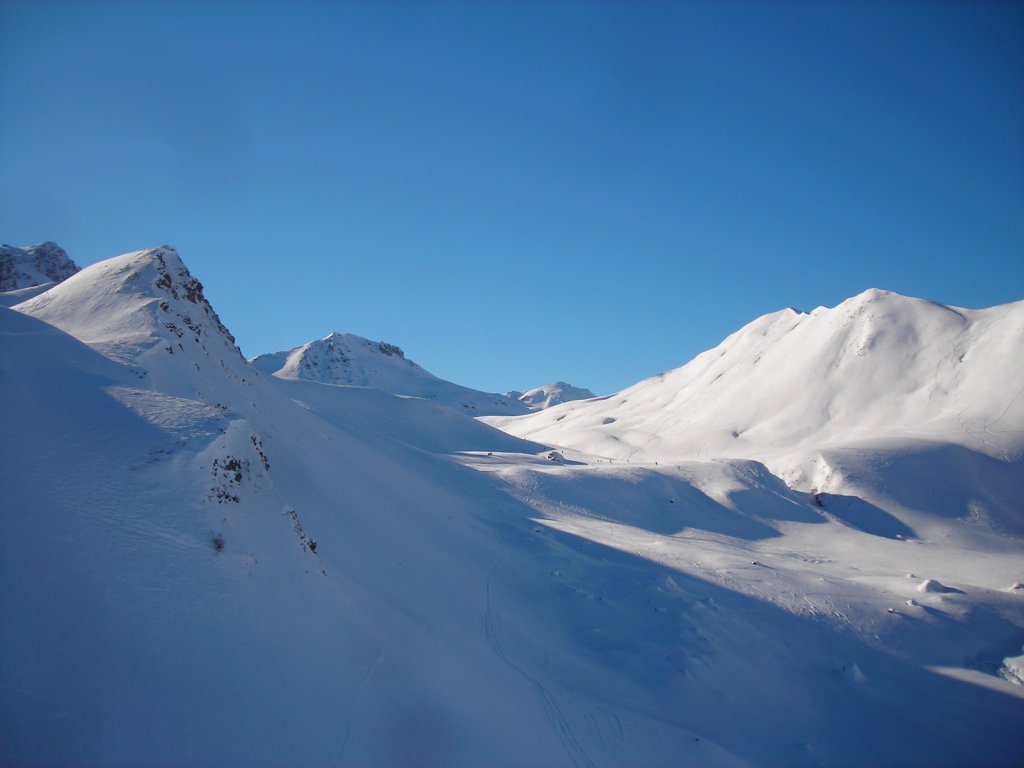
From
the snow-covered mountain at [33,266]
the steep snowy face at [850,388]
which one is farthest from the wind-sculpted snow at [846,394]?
the snow-covered mountain at [33,266]

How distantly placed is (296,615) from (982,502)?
1606 inches

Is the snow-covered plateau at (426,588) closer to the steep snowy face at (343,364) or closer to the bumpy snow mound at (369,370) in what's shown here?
the bumpy snow mound at (369,370)

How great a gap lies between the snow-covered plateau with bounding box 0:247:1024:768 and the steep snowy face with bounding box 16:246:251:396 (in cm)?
15

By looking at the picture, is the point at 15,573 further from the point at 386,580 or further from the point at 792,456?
the point at 792,456

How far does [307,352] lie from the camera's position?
130m

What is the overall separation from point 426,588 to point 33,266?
85.9 meters

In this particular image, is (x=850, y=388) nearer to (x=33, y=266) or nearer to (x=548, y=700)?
(x=548, y=700)

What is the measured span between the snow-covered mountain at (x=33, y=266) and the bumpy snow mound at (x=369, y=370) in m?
45.8

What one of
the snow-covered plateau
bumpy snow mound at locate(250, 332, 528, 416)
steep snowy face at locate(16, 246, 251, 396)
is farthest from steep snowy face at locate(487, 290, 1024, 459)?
bumpy snow mound at locate(250, 332, 528, 416)

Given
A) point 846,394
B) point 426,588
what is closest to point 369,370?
point 846,394

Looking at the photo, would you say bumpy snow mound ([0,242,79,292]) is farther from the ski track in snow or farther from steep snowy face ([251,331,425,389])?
the ski track in snow

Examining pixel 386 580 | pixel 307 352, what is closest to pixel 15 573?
pixel 386 580

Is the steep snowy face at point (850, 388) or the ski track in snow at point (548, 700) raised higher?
the steep snowy face at point (850, 388)

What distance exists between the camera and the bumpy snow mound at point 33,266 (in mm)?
65062
